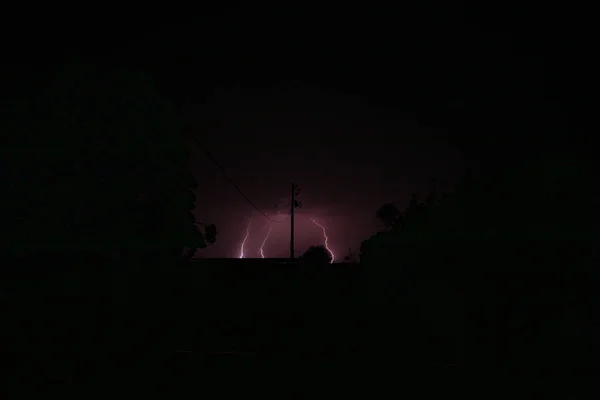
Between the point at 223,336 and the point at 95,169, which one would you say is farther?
the point at 95,169

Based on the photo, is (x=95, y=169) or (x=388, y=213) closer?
(x=95, y=169)

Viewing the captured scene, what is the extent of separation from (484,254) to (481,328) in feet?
4.61

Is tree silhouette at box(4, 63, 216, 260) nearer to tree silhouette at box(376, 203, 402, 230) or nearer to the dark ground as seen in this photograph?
the dark ground

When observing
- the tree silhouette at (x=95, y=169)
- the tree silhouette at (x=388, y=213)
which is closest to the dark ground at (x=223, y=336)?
the tree silhouette at (x=95, y=169)

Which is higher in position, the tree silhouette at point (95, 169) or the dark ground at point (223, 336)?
the tree silhouette at point (95, 169)

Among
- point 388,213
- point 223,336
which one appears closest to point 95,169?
point 223,336

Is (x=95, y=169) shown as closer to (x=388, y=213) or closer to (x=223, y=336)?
(x=223, y=336)

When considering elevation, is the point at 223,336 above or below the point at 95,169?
below

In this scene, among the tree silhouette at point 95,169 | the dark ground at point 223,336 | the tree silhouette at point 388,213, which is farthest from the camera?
the tree silhouette at point 388,213

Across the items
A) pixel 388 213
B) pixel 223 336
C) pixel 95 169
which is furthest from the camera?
pixel 388 213

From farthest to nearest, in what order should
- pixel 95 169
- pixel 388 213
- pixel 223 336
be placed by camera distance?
pixel 388 213 < pixel 95 169 < pixel 223 336

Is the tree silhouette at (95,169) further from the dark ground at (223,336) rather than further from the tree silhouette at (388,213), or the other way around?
the tree silhouette at (388,213)

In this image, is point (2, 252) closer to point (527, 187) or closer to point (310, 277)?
point (310, 277)

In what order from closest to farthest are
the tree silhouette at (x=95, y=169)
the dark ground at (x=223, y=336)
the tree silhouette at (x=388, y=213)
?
the dark ground at (x=223, y=336) → the tree silhouette at (x=95, y=169) → the tree silhouette at (x=388, y=213)
